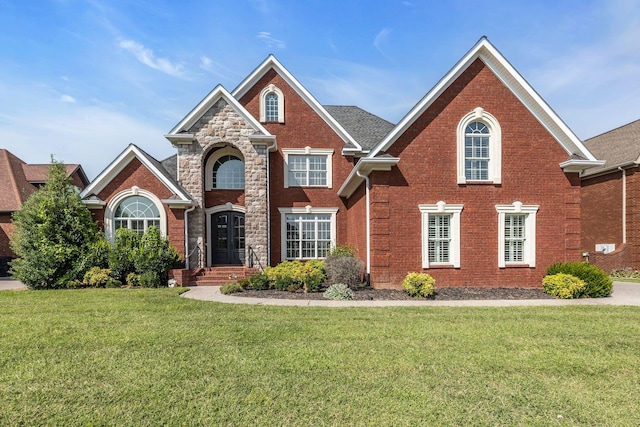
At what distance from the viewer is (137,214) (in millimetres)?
15141

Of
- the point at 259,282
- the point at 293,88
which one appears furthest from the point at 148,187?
the point at 293,88

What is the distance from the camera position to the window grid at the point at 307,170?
17875mm

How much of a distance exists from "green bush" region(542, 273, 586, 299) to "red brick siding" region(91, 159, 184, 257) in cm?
1394

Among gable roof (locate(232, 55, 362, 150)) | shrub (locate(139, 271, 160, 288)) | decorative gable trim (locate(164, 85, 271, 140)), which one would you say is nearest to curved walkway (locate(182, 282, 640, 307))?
shrub (locate(139, 271, 160, 288))

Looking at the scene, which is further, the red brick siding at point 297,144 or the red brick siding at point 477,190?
the red brick siding at point 297,144

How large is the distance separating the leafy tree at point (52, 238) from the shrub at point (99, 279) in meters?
0.40

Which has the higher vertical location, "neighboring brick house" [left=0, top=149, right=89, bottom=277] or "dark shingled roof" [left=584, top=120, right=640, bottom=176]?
"dark shingled roof" [left=584, top=120, right=640, bottom=176]

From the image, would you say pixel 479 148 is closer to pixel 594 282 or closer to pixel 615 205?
pixel 594 282

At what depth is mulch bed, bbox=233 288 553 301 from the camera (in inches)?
440

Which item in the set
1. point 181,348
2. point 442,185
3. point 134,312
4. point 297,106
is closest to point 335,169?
point 297,106

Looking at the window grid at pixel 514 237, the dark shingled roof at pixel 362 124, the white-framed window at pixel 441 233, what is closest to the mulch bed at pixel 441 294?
the white-framed window at pixel 441 233

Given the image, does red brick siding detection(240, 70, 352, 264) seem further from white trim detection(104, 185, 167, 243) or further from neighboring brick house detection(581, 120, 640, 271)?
neighboring brick house detection(581, 120, 640, 271)

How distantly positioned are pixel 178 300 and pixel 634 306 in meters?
12.8

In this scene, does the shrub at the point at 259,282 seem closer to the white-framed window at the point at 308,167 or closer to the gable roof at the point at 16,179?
the white-framed window at the point at 308,167
